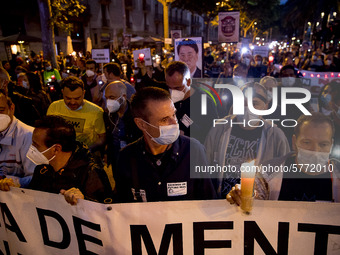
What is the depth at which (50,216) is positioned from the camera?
2215mm

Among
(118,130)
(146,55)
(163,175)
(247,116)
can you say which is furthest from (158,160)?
(146,55)

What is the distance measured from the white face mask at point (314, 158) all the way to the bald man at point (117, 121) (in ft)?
7.10

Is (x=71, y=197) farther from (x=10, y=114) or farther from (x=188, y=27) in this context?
(x=188, y=27)

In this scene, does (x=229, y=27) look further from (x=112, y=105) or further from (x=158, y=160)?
(x=158, y=160)

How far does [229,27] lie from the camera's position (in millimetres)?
7238

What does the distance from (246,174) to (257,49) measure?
37.2 ft

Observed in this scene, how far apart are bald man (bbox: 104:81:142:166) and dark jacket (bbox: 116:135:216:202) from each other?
4.89ft

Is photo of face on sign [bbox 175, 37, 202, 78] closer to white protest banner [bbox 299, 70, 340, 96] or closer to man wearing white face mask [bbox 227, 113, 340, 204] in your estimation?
man wearing white face mask [bbox 227, 113, 340, 204]

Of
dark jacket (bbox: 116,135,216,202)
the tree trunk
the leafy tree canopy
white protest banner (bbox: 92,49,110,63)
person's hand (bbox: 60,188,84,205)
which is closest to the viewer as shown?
person's hand (bbox: 60,188,84,205)

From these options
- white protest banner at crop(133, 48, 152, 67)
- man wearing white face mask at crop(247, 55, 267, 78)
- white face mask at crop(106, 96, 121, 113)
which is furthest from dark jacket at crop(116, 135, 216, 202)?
man wearing white face mask at crop(247, 55, 267, 78)

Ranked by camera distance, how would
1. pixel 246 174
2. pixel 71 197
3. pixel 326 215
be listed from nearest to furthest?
pixel 246 174 → pixel 326 215 → pixel 71 197

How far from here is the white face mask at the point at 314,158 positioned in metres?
2.29

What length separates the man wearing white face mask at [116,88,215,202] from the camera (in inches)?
87.9

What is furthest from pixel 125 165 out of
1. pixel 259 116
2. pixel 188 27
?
pixel 188 27
